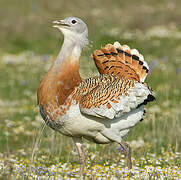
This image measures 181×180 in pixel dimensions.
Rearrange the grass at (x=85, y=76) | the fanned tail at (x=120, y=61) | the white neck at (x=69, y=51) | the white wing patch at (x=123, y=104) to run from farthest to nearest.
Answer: the fanned tail at (x=120, y=61)
the grass at (x=85, y=76)
the white neck at (x=69, y=51)
the white wing patch at (x=123, y=104)

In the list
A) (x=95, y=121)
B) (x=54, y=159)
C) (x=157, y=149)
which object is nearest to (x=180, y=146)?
(x=157, y=149)

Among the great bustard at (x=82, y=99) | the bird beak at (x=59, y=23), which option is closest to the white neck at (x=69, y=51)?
the great bustard at (x=82, y=99)

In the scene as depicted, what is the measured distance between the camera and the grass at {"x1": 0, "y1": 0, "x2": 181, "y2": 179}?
200 inches

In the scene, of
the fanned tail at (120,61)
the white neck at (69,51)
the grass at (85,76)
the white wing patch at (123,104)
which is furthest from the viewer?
the fanned tail at (120,61)

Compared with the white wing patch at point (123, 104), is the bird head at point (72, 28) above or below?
above

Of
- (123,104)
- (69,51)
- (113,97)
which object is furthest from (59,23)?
(123,104)

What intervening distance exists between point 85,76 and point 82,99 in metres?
2.30

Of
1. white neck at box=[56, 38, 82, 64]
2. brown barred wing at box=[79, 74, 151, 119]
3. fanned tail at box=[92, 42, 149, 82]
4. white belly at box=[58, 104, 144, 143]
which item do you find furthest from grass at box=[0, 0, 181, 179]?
brown barred wing at box=[79, 74, 151, 119]

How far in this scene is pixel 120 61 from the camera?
5.64 metres

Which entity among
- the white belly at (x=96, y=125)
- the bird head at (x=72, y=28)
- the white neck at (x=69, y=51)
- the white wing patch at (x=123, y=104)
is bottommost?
the white belly at (x=96, y=125)

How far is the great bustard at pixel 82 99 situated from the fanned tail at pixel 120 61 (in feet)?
1.26

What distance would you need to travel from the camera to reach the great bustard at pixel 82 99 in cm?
468

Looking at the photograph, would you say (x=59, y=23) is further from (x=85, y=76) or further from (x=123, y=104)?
(x=85, y=76)

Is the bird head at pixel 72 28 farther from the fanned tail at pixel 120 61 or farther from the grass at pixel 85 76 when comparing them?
the fanned tail at pixel 120 61
